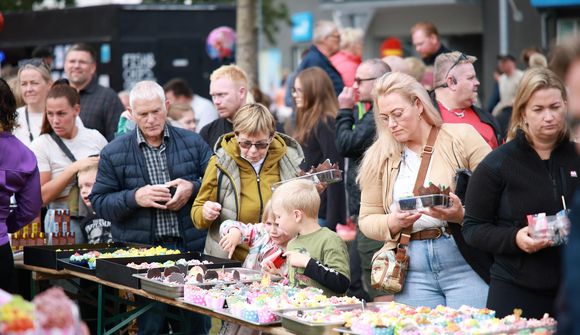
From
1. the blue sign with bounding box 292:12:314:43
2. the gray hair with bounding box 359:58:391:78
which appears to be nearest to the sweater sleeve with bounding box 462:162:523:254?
the gray hair with bounding box 359:58:391:78

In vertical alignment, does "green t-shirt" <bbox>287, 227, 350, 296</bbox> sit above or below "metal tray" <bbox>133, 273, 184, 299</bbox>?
above

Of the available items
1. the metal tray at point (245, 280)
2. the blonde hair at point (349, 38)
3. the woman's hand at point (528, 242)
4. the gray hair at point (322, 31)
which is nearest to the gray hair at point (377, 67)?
the metal tray at point (245, 280)

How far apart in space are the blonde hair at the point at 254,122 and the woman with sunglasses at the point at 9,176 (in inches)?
48.3

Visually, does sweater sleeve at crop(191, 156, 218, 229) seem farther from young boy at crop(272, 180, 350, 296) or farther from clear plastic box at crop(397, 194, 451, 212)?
clear plastic box at crop(397, 194, 451, 212)

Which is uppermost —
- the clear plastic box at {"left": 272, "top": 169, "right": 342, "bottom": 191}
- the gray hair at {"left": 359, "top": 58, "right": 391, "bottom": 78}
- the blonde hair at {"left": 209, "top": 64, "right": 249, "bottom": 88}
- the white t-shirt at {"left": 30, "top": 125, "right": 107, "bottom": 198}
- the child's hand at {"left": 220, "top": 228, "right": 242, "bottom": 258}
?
the gray hair at {"left": 359, "top": 58, "right": 391, "bottom": 78}

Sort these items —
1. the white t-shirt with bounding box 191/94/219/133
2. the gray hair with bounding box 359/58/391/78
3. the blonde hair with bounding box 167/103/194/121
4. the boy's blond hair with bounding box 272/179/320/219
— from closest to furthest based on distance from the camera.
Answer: the boy's blond hair with bounding box 272/179/320/219 → the gray hair with bounding box 359/58/391/78 → the blonde hair with bounding box 167/103/194/121 → the white t-shirt with bounding box 191/94/219/133

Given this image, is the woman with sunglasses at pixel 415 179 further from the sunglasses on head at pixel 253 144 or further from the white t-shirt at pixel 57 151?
the white t-shirt at pixel 57 151

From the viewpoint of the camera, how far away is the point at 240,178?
6.43 meters

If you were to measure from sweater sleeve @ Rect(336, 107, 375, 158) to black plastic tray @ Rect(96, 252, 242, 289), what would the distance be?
55.9 inches

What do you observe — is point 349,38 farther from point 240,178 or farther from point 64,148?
point 240,178

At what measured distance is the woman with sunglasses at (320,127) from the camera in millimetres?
8250

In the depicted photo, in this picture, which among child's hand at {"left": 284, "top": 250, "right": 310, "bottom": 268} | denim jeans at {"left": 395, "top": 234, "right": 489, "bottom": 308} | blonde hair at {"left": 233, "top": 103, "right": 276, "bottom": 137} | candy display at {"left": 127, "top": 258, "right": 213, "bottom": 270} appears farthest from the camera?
blonde hair at {"left": 233, "top": 103, "right": 276, "bottom": 137}

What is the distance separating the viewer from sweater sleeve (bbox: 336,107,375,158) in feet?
23.8

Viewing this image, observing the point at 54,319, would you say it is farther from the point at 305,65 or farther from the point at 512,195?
the point at 305,65
